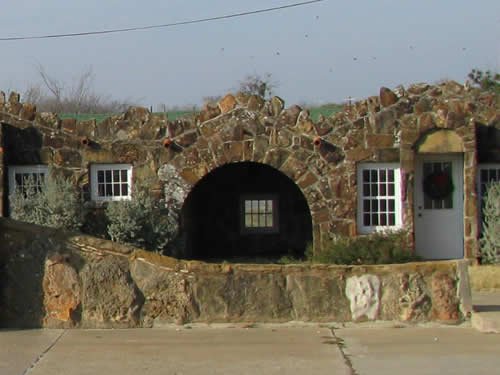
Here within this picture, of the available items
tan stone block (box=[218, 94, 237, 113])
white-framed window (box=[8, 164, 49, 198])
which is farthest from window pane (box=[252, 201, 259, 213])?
white-framed window (box=[8, 164, 49, 198])

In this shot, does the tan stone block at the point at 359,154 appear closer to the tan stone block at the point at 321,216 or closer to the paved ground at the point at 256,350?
the tan stone block at the point at 321,216

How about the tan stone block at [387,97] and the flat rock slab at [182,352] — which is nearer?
the flat rock slab at [182,352]

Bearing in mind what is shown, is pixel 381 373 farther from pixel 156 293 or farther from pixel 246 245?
pixel 246 245

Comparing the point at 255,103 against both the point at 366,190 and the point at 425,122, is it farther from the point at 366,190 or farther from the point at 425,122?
the point at 425,122

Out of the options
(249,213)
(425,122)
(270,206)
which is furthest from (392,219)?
(249,213)

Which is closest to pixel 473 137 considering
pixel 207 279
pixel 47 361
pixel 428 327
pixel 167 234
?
pixel 167 234

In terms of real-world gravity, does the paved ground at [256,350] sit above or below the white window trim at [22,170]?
below

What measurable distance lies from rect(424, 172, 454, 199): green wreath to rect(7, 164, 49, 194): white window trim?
24.5 feet

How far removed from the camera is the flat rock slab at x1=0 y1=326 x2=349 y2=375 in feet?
22.7

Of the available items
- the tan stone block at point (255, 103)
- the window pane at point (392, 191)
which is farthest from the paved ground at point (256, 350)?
the tan stone block at point (255, 103)

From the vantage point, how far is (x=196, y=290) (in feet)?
27.3

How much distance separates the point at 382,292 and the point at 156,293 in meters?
2.39

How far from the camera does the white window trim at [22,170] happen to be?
15484 millimetres

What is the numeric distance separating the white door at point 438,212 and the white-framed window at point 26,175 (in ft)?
24.1
